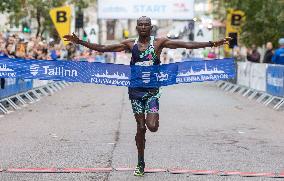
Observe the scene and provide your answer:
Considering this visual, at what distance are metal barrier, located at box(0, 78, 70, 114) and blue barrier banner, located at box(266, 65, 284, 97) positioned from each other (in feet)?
23.8

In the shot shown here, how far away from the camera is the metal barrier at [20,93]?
1948 centimetres

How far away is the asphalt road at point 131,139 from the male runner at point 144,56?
0.58 m

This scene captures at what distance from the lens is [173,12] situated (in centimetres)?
4666

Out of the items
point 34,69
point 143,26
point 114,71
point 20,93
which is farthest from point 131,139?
point 20,93

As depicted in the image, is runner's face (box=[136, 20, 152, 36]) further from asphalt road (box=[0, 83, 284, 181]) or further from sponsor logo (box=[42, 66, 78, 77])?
sponsor logo (box=[42, 66, 78, 77])

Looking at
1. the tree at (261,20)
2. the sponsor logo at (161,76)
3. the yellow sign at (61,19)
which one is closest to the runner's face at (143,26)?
the sponsor logo at (161,76)

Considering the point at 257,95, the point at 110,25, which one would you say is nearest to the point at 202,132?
the point at 257,95

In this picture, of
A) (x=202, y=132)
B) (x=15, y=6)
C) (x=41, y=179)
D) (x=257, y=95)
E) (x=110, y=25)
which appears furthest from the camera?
(x=110, y=25)

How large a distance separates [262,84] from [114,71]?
14400 mm

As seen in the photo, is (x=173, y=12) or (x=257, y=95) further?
(x=173, y=12)

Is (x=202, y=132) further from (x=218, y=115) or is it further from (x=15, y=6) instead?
(x=15, y=6)

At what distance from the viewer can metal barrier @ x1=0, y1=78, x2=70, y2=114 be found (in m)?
19.5

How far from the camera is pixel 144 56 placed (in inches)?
349

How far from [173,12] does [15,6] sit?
13.6 meters
